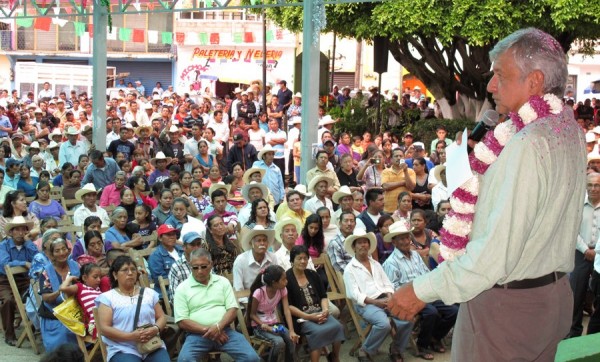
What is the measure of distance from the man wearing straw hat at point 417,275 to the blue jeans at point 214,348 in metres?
1.96

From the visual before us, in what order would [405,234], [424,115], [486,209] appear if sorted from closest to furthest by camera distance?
[486,209]
[405,234]
[424,115]

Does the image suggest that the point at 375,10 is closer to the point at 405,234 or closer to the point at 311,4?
the point at 311,4

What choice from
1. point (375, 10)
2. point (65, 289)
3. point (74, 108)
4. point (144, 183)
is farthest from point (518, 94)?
point (74, 108)

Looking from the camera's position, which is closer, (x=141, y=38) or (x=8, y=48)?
(x=141, y=38)

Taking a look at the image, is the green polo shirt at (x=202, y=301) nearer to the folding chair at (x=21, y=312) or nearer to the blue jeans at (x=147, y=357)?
the blue jeans at (x=147, y=357)

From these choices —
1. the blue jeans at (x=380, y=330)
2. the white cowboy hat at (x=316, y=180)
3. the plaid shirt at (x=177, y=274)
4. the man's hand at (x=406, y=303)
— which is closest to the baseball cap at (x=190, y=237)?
the plaid shirt at (x=177, y=274)

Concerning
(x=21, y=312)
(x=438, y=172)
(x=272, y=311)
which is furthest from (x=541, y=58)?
(x=438, y=172)

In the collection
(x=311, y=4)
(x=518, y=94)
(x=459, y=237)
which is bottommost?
(x=459, y=237)

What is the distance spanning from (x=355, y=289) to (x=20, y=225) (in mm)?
3403

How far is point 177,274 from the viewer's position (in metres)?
8.45

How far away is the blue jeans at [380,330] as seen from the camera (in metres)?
8.51

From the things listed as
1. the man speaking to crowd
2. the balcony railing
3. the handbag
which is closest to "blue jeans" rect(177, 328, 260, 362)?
the handbag

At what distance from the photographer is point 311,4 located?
43.4ft

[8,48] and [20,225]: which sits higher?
[8,48]
